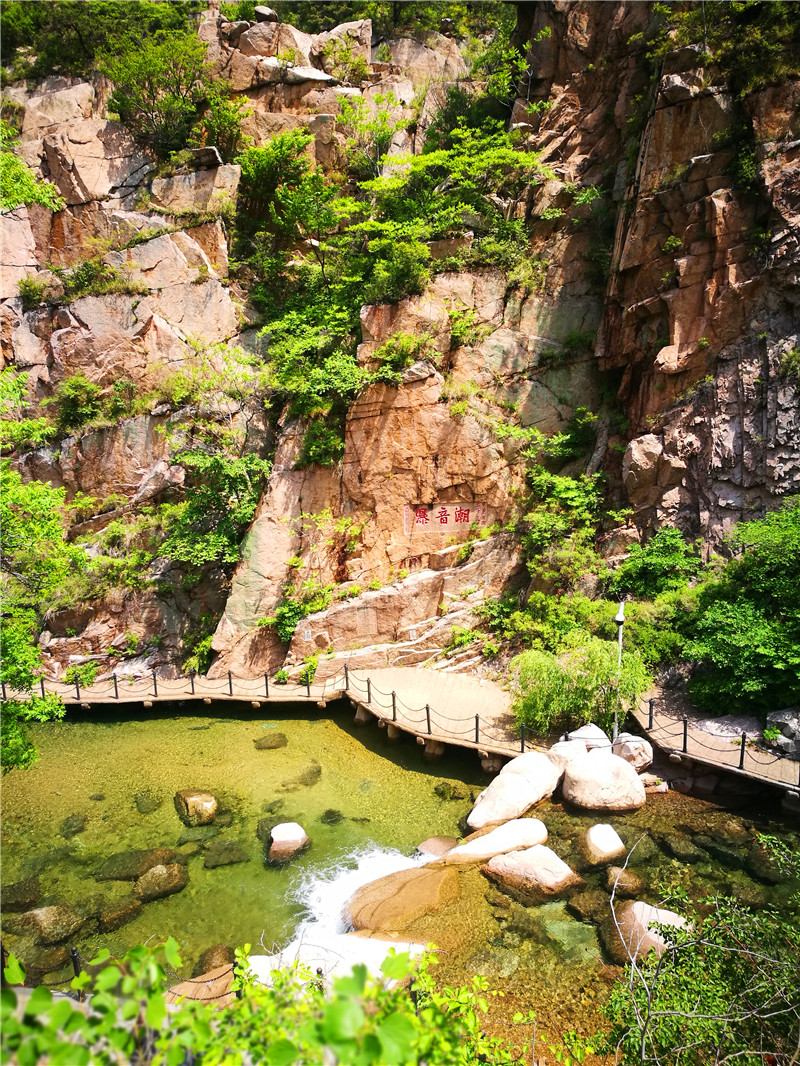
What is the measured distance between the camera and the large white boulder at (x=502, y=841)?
29.0ft

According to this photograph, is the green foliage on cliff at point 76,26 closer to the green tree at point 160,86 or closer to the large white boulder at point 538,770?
the green tree at point 160,86

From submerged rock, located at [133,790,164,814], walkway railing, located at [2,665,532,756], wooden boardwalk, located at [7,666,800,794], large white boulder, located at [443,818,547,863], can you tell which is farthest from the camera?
walkway railing, located at [2,665,532,756]

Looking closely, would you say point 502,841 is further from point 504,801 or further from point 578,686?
point 578,686

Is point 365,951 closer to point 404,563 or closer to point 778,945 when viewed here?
point 778,945

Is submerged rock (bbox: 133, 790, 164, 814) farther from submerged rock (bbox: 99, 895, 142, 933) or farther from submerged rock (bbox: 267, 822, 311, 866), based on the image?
submerged rock (bbox: 267, 822, 311, 866)

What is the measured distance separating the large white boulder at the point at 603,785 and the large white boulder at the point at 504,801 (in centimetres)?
67

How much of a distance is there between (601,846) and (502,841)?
5.04ft

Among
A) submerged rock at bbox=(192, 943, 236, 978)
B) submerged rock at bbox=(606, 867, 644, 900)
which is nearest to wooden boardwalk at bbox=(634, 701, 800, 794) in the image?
submerged rock at bbox=(606, 867, 644, 900)

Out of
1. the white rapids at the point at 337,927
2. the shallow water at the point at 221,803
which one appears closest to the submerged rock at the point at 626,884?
the shallow water at the point at 221,803

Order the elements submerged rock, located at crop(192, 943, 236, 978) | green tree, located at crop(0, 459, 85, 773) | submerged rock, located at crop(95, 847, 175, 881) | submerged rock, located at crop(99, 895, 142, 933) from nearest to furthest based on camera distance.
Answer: submerged rock, located at crop(192, 943, 236, 978) → green tree, located at crop(0, 459, 85, 773) → submerged rock, located at crop(99, 895, 142, 933) → submerged rock, located at crop(95, 847, 175, 881)

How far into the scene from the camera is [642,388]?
15.4 meters

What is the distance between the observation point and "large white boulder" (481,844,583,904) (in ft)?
26.7

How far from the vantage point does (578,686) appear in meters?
11.1

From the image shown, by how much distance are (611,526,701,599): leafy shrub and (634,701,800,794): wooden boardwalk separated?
9.81 feet
